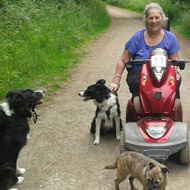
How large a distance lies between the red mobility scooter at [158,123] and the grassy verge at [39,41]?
3382mm

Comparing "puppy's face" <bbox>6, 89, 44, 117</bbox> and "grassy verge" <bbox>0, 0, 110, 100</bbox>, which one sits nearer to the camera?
"puppy's face" <bbox>6, 89, 44, 117</bbox>

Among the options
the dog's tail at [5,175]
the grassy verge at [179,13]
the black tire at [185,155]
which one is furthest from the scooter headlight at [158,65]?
the grassy verge at [179,13]

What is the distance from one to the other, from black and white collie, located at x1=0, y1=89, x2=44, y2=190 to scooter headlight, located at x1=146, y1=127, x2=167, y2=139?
1.47 m

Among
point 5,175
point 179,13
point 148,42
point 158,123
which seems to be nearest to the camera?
point 5,175

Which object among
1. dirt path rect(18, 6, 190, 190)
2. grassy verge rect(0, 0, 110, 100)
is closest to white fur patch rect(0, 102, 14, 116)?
dirt path rect(18, 6, 190, 190)

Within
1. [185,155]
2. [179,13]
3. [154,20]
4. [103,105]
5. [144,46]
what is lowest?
[185,155]

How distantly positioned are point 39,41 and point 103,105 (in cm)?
552

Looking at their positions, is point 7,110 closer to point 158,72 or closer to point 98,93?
point 98,93

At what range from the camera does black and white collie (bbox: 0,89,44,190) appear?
12.4 feet

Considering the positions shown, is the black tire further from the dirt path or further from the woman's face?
the woman's face

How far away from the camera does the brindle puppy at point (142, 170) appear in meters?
3.32

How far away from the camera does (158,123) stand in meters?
4.11

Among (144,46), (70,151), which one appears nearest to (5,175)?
Answer: (70,151)

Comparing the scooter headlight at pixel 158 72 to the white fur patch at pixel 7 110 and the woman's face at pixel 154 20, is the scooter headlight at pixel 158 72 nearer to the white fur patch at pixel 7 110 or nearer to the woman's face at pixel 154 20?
the woman's face at pixel 154 20
